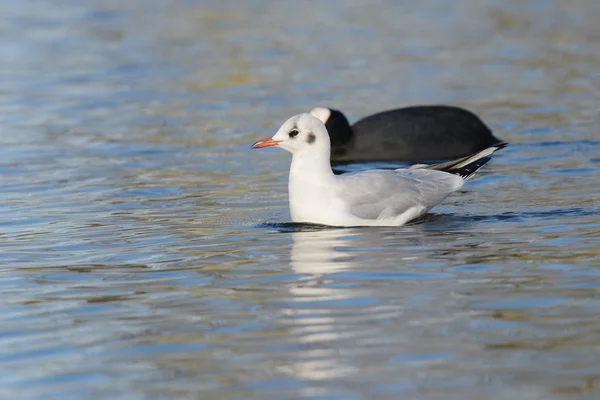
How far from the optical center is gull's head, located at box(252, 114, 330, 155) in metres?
10.6

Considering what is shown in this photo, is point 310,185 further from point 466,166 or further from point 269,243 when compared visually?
point 466,166

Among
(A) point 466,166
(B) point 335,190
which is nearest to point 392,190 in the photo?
(B) point 335,190

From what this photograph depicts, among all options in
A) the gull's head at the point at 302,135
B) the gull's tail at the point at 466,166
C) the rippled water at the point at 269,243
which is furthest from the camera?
the gull's tail at the point at 466,166

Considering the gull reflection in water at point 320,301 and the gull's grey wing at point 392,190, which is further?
the gull's grey wing at point 392,190

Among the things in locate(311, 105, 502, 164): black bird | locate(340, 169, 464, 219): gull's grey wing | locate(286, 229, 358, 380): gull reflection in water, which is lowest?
locate(286, 229, 358, 380): gull reflection in water

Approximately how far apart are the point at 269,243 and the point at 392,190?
3.86 feet

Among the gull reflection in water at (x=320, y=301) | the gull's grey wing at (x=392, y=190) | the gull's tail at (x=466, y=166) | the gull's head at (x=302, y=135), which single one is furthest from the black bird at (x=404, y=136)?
the gull reflection in water at (x=320, y=301)

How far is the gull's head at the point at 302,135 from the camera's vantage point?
10625 millimetres

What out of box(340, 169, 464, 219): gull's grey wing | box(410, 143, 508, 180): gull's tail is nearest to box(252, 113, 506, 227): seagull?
box(340, 169, 464, 219): gull's grey wing

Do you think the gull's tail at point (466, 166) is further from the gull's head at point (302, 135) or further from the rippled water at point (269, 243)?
the gull's head at point (302, 135)

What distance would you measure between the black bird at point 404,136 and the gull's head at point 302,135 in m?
4.36

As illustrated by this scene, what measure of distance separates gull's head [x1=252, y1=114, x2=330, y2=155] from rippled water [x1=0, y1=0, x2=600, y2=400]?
0.65m

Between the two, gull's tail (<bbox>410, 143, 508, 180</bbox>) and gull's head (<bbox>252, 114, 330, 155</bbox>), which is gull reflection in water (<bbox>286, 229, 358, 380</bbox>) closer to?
gull's head (<bbox>252, 114, 330, 155</bbox>)

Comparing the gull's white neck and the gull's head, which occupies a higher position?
the gull's head
